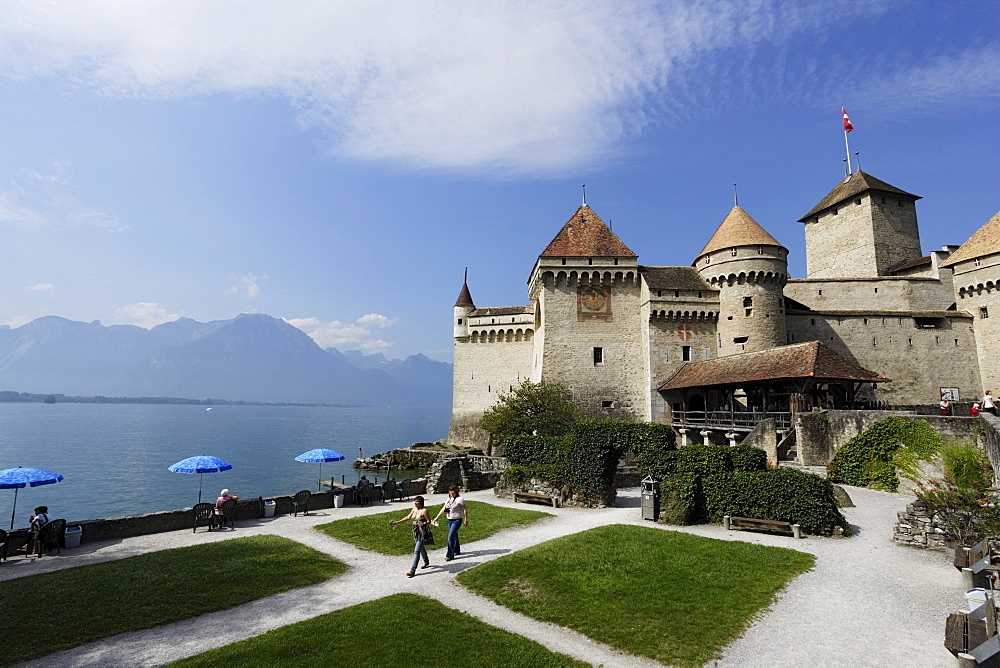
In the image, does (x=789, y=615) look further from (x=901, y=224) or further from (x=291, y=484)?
(x=901, y=224)

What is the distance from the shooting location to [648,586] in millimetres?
9234

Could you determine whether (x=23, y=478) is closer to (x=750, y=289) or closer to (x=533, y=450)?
(x=533, y=450)

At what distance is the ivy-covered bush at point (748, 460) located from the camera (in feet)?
48.3

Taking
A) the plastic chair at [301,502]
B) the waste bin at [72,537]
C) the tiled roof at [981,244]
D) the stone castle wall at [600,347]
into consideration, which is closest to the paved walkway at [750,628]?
the waste bin at [72,537]

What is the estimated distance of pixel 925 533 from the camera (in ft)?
39.3

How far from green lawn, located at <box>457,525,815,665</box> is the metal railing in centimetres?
1473

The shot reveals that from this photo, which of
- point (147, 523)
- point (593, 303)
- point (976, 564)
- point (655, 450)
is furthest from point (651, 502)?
point (593, 303)

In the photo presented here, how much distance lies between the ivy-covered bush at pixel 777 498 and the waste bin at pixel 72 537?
15920 mm

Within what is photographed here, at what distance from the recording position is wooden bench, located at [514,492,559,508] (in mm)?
17562

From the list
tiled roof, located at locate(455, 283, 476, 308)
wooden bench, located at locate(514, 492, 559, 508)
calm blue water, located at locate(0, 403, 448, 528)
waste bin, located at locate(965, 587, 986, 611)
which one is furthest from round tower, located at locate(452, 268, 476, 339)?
waste bin, located at locate(965, 587, 986, 611)

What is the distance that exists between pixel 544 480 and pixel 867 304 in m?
33.7

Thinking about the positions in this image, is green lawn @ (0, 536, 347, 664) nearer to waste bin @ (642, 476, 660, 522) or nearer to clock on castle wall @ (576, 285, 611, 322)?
waste bin @ (642, 476, 660, 522)

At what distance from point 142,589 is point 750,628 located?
10.3 meters

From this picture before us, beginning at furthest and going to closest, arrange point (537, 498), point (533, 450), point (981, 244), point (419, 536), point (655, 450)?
point (981, 244) → point (533, 450) → point (537, 498) → point (655, 450) → point (419, 536)
